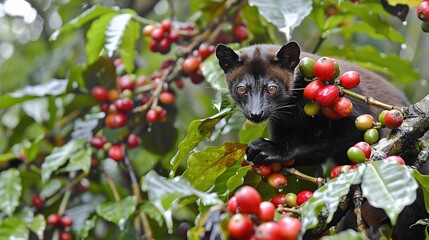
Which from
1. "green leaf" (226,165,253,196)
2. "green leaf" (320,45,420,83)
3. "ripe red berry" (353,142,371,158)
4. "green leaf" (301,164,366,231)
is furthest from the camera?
"green leaf" (320,45,420,83)

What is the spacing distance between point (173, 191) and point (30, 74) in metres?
4.26

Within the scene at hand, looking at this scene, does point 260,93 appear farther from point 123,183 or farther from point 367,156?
point 123,183

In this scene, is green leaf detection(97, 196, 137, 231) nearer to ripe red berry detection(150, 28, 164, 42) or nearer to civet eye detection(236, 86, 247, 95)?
civet eye detection(236, 86, 247, 95)

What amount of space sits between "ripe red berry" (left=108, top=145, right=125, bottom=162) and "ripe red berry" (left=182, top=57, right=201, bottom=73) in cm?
66

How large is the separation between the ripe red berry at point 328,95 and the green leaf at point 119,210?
1522 mm

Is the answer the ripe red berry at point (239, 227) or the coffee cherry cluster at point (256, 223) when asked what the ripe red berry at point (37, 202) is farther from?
the ripe red berry at point (239, 227)

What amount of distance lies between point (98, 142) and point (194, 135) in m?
1.74

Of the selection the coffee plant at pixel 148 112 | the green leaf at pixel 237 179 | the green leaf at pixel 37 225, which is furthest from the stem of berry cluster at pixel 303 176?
the green leaf at pixel 37 225

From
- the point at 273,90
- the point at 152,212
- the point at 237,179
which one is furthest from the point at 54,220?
the point at 237,179

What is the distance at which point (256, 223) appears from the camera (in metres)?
1.71

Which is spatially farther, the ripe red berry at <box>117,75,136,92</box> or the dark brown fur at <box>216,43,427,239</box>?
the ripe red berry at <box>117,75,136,92</box>

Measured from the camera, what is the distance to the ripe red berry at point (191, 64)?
4143mm

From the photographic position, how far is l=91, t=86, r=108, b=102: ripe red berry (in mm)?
4469

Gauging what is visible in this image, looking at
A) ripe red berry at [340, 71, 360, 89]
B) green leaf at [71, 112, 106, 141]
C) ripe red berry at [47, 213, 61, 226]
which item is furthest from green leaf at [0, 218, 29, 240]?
ripe red berry at [340, 71, 360, 89]
